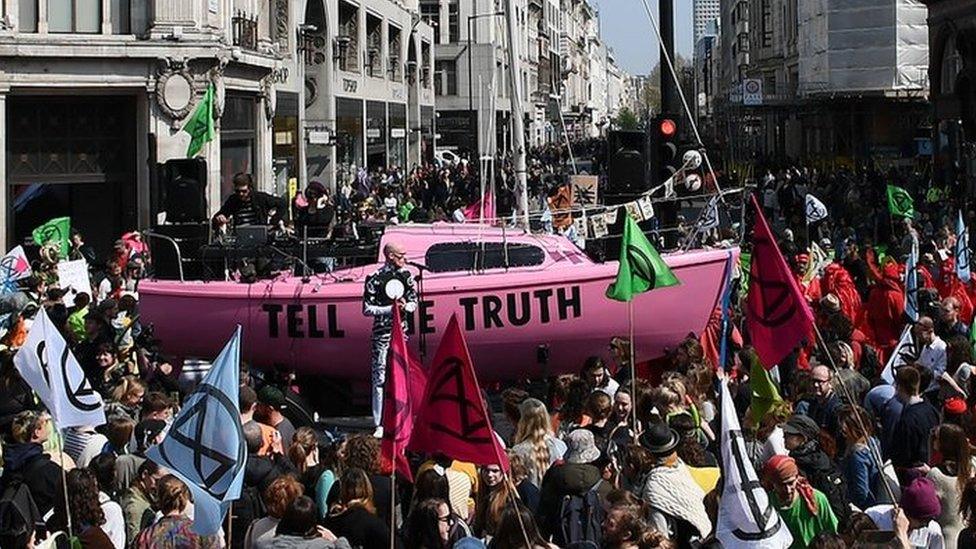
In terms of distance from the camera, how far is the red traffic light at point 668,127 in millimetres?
15500

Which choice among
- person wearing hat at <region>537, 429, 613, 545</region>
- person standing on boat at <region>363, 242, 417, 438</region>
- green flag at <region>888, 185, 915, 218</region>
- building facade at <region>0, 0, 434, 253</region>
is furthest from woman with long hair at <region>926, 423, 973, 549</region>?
building facade at <region>0, 0, 434, 253</region>

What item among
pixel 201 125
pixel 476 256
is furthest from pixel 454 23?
pixel 476 256

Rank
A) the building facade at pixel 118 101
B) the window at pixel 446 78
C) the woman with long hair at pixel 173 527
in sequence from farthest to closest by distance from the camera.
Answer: the window at pixel 446 78 → the building facade at pixel 118 101 → the woman with long hair at pixel 173 527

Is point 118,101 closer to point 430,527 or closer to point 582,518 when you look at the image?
point 582,518

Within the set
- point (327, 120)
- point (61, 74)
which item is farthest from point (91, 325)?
point (327, 120)

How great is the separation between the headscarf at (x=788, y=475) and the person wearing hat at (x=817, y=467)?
0.44 m

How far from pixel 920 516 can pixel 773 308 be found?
3171 mm

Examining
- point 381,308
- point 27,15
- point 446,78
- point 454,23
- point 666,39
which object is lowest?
point 381,308

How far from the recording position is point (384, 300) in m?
12.9

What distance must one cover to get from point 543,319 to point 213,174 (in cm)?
1390

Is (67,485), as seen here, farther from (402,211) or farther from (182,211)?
(402,211)

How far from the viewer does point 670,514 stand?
24.3ft

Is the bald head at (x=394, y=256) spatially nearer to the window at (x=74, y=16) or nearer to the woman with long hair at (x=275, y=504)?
the woman with long hair at (x=275, y=504)

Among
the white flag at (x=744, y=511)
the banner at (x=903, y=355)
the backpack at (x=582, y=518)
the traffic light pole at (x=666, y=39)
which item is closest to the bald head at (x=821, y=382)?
the banner at (x=903, y=355)
